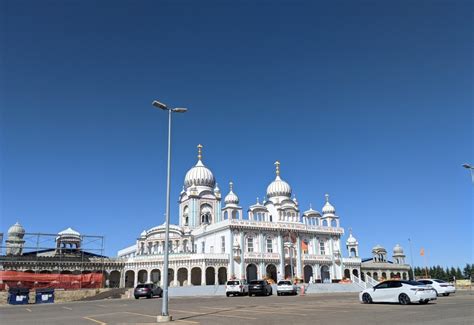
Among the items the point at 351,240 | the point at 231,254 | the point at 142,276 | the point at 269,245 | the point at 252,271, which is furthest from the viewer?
the point at 351,240

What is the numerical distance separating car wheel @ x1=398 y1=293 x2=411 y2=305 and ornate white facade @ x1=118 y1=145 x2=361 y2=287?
43351 millimetres

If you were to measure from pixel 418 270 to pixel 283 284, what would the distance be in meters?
106

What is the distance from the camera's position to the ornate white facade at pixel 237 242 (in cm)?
7056

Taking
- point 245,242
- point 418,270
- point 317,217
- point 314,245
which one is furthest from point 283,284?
point 418,270

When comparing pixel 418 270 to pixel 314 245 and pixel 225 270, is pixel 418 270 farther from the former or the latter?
pixel 225 270

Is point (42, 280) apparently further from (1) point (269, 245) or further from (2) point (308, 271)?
(2) point (308, 271)

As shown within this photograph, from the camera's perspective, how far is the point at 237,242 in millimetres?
72125

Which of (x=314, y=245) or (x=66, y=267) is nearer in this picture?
(x=66, y=267)

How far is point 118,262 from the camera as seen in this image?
73.4m

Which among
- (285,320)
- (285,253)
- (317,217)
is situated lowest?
(285,320)

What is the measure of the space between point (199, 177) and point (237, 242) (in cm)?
2105

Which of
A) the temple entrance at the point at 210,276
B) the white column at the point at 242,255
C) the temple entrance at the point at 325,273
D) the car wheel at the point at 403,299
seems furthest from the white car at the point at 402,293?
the temple entrance at the point at 325,273

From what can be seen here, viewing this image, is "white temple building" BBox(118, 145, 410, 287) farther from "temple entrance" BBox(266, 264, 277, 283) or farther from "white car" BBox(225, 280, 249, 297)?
"white car" BBox(225, 280, 249, 297)

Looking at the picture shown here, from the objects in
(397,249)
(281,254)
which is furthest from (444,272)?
(281,254)
